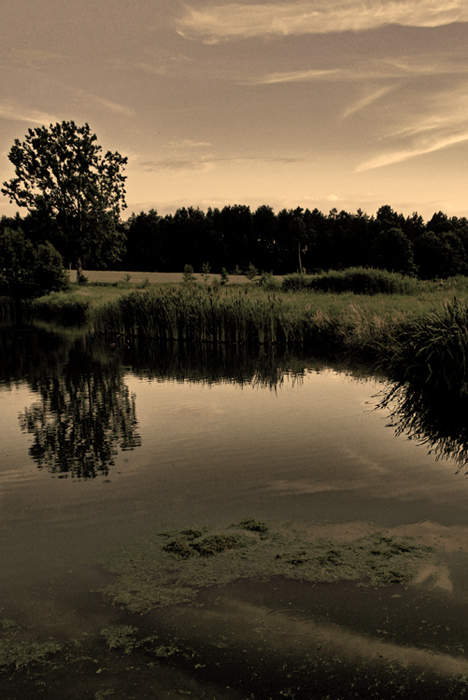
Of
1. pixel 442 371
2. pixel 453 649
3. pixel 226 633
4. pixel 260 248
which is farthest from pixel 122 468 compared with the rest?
pixel 260 248

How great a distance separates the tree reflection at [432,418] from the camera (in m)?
7.40

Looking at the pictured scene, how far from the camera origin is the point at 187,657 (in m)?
3.18

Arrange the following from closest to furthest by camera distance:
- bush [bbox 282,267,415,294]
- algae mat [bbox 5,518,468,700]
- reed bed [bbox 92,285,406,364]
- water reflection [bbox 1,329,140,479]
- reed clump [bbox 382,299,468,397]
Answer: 1. algae mat [bbox 5,518,468,700]
2. water reflection [bbox 1,329,140,479]
3. reed clump [bbox 382,299,468,397]
4. reed bed [bbox 92,285,406,364]
5. bush [bbox 282,267,415,294]

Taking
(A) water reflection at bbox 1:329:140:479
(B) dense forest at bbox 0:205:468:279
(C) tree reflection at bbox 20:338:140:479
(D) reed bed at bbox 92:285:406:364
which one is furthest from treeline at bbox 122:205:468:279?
(C) tree reflection at bbox 20:338:140:479

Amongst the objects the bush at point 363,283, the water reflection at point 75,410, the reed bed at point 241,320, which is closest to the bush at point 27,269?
the bush at point 363,283

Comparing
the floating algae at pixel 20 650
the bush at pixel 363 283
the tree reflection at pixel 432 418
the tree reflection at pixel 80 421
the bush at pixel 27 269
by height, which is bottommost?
the tree reflection at pixel 432 418

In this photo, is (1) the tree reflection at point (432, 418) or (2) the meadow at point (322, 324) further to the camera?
(2) the meadow at point (322, 324)

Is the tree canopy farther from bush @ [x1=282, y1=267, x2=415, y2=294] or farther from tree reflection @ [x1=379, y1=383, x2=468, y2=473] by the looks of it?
tree reflection @ [x1=379, y1=383, x2=468, y2=473]

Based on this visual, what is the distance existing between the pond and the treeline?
252 feet

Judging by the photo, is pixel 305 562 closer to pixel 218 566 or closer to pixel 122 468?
pixel 218 566

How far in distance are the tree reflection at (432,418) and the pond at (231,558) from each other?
18cm

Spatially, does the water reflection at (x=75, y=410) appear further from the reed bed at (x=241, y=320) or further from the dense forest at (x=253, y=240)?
the dense forest at (x=253, y=240)

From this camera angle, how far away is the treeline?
87.9 m

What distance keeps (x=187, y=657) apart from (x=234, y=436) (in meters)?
4.83
